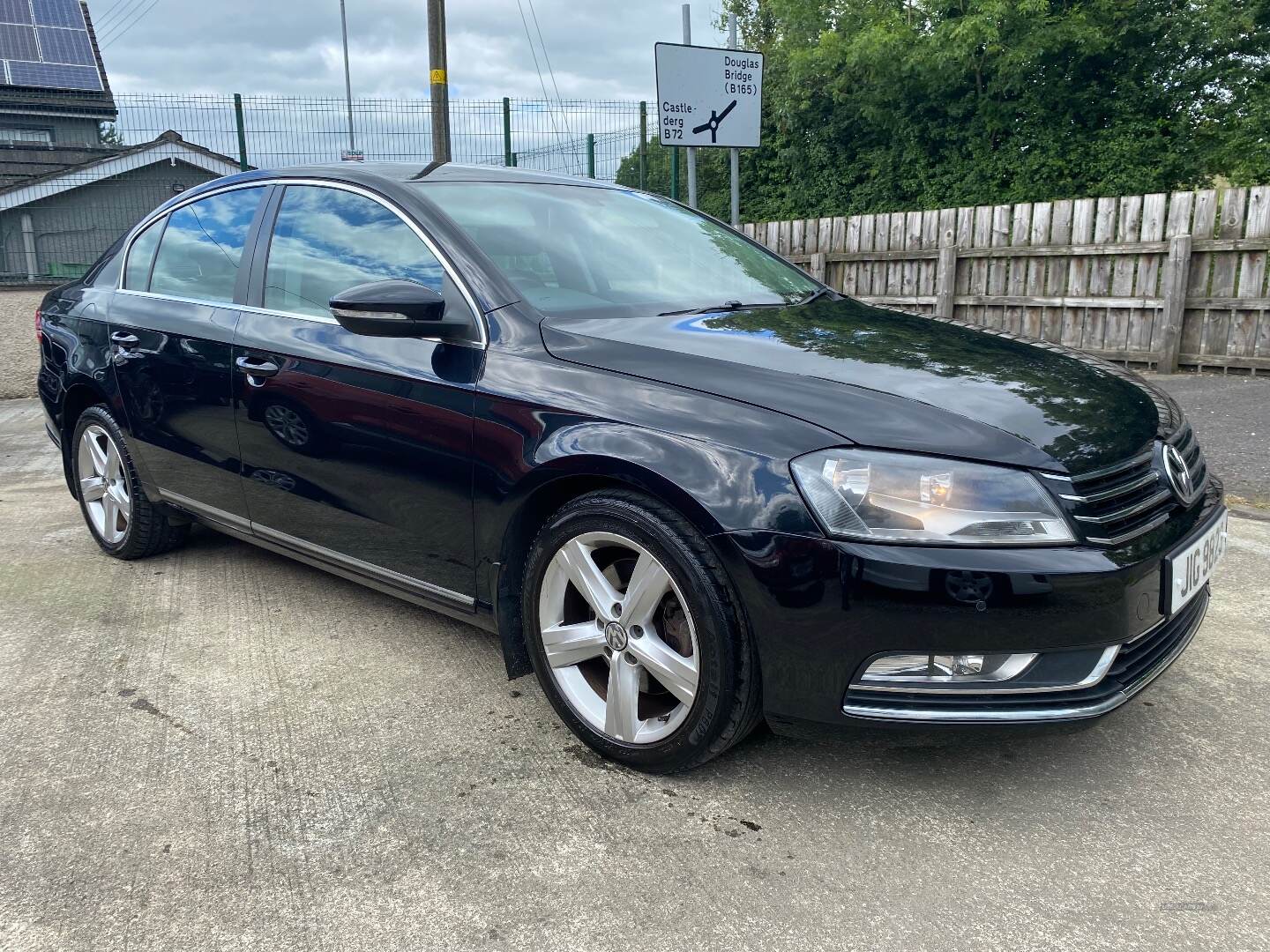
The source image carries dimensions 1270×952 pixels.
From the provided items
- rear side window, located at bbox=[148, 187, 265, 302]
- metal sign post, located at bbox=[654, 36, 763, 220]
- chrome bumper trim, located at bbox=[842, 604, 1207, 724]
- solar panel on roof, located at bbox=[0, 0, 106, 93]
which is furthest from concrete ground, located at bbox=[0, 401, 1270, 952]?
solar panel on roof, located at bbox=[0, 0, 106, 93]

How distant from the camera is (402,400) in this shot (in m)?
2.77

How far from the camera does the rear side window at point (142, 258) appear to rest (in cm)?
402

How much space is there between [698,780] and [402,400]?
1.29 meters

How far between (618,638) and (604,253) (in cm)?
130

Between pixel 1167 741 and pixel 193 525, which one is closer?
pixel 1167 741

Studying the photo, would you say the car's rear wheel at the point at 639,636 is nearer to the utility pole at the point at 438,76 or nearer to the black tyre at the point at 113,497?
the black tyre at the point at 113,497

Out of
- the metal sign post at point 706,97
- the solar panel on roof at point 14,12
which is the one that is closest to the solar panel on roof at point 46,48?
the solar panel on roof at point 14,12

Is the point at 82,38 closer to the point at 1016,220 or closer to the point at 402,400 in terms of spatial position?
the point at 1016,220

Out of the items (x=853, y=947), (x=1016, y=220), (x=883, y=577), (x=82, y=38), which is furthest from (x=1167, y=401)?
(x=82, y=38)

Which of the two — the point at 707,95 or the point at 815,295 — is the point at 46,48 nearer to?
the point at 707,95

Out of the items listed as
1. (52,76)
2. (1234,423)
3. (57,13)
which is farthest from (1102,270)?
(57,13)

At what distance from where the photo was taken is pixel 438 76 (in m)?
12.4

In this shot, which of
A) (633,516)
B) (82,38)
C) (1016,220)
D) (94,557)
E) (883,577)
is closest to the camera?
(883,577)

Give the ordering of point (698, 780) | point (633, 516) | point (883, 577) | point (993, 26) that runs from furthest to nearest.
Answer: point (993, 26) < point (698, 780) < point (633, 516) < point (883, 577)
